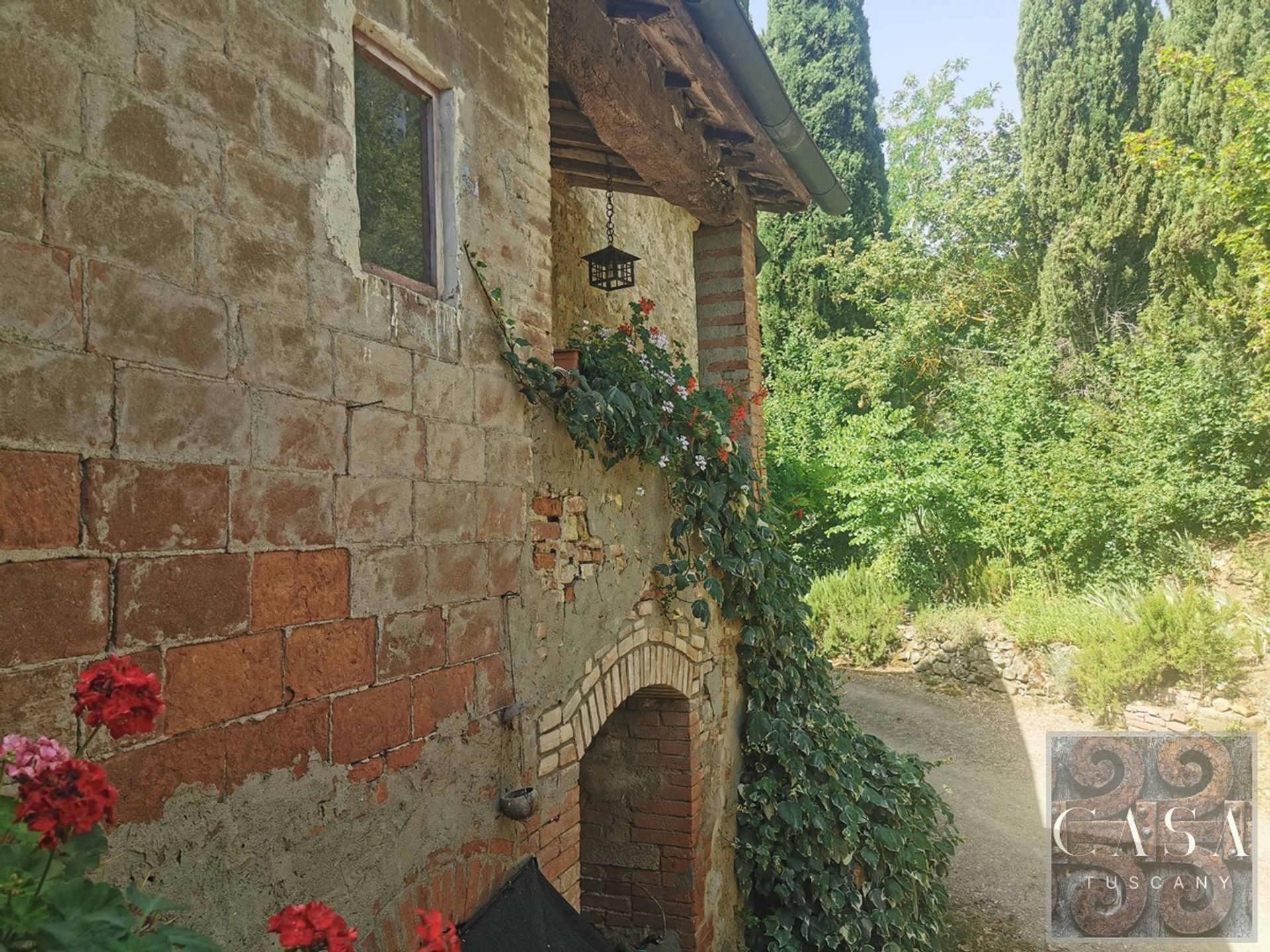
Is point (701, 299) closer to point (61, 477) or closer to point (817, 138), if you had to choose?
point (61, 477)

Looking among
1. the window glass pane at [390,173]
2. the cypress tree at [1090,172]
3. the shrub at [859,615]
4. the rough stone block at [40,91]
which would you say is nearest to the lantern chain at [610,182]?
the window glass pane at [390,173]

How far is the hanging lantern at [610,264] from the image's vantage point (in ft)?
15.7

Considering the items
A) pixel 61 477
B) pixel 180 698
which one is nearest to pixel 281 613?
pixel 180 698

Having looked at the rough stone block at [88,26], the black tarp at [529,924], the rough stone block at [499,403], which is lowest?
the black tarp at [529,924]

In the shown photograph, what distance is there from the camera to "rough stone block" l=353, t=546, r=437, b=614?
6.77ft

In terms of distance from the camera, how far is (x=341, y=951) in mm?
1115

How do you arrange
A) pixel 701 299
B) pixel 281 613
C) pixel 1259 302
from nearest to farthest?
pixel 281 613 → pixel 701 299 → pixel 1259 302

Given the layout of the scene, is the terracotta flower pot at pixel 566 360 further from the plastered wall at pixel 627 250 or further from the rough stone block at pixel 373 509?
the plastered wall at pixel 627 250

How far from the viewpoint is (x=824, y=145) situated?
15539 mm

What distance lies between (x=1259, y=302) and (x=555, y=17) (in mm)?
9716

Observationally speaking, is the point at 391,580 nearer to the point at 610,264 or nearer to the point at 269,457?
the point at 269,457

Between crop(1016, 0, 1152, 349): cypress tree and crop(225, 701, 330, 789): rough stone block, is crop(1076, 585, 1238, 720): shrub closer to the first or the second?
crop(1016, 0, 1152, 349): cypress tree

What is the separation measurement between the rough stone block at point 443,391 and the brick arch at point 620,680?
42.2 inches

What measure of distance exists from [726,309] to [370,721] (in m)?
4.39
